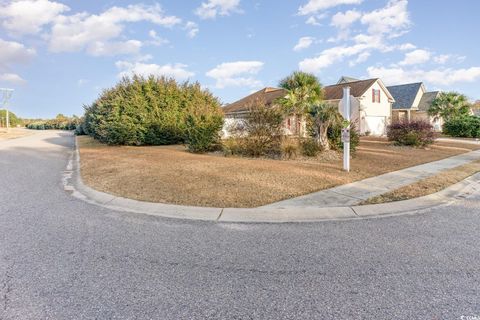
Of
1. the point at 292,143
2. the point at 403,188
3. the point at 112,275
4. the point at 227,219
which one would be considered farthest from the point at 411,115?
the point at 112,275

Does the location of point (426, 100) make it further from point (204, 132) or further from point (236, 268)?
point (236, 268)

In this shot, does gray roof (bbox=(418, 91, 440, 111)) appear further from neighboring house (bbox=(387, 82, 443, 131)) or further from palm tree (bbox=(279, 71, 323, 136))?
palm tree (bbox=(279, 71, 323, 136))

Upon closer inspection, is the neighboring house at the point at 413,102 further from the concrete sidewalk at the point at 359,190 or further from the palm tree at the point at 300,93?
the concrete sidewalk at the point at 359,190

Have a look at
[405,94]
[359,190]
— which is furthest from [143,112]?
[405,94]

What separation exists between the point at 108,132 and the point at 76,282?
16736 mm

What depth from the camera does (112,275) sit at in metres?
3.22

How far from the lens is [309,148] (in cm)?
1209

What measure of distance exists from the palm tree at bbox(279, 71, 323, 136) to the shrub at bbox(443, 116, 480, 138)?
21.0 m

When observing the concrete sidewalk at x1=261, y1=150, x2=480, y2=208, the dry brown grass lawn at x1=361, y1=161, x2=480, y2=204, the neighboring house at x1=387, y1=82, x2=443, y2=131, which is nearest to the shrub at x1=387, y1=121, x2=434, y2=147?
the dry brown grass lawn at x1=361, y1=161, x2=480, y2=204

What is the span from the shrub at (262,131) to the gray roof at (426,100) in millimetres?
31834

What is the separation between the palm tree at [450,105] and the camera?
32.1 m

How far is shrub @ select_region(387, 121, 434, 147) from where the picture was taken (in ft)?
55.8

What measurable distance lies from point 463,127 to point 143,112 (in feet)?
98.5

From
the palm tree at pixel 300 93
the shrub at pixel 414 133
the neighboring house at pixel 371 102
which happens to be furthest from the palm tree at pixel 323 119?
the neighboring house at pixel 371 102
